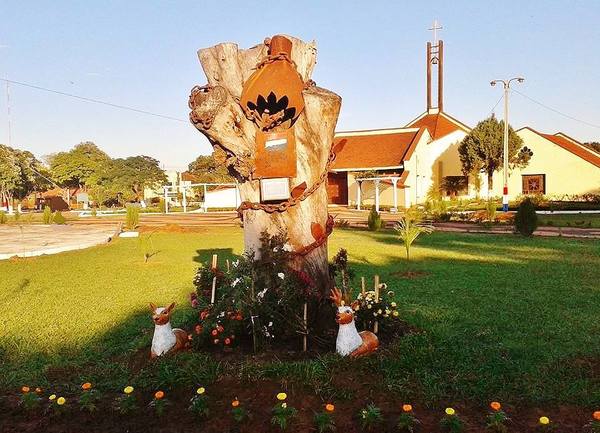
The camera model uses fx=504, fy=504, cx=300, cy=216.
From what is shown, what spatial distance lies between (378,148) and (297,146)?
114 feet

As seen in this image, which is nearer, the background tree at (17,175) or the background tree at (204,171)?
the background tree at (17,175)

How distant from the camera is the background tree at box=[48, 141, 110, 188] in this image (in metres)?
73.3

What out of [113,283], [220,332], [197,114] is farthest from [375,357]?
[113,283]

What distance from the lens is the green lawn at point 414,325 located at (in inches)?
153

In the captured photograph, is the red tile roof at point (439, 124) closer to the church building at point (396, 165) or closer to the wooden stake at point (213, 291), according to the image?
the church building at point (396, 165)

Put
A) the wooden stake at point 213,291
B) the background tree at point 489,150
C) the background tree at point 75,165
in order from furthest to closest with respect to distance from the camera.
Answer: the background tree at point 75,165 < the background tree at point 489,150 < the wooden stake at point 213,291

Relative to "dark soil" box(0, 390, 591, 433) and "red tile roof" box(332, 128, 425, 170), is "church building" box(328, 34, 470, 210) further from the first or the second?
"dark soil" box(0, 390, 591, 433)

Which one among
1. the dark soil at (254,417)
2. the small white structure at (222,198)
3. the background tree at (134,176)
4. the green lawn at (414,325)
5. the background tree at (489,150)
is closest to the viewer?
the dark soil at (254,417)

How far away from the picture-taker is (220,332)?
430cm

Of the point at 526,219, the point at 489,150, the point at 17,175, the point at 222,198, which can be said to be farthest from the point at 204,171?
the point at 526,219

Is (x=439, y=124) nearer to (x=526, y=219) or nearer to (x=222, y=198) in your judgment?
(x=222, y=198)

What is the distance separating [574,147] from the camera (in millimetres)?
39188

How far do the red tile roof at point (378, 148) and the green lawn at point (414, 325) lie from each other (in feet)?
75.9

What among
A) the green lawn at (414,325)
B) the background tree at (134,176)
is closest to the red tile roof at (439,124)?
the green lawn at (414,325)
